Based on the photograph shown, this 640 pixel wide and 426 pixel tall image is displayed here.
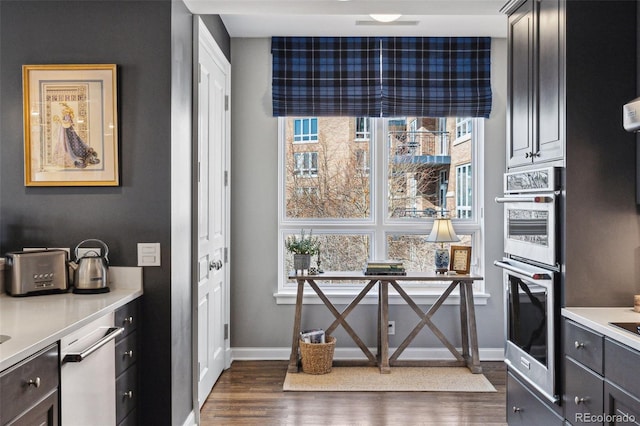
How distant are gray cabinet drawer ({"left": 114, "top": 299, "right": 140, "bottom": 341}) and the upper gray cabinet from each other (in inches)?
80.7

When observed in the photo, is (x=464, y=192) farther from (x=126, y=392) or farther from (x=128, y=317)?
(x=126, y=392)

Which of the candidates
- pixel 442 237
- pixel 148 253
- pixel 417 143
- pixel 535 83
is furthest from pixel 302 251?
pixel 535 83

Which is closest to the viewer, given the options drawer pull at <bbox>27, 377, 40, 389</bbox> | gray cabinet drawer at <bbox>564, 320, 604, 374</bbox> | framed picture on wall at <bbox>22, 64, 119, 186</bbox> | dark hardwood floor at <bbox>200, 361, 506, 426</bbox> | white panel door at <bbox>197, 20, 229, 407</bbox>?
drawer pull at <bbox>27, 377, 40, 389</bbox>

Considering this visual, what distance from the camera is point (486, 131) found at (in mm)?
4137

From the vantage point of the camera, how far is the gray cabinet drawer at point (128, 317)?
2.20 metres

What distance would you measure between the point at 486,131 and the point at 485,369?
1893 millimetres

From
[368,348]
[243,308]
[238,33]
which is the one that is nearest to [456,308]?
[368,348]

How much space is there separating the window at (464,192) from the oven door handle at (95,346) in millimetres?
2960

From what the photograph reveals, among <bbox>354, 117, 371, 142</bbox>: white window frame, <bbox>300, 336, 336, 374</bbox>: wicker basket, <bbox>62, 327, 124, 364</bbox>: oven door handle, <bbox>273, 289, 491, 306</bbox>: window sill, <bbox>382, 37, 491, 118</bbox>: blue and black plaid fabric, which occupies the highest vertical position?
<bbox>382, 37, 491, 118</bbox>: blue and black plaid fabric

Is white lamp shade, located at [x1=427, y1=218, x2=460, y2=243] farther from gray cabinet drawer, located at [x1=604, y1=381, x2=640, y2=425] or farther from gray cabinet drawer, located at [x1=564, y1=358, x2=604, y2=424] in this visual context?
gray cabinet drawer, located at [x1=604, y1=381, x2=640, y2=425]

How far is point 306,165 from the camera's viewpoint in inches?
167

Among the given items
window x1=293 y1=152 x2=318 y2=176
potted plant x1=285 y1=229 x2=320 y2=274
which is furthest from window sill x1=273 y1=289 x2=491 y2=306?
window x1=293 y1=152 x2=318 y2=176

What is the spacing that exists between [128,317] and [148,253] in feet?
1.06

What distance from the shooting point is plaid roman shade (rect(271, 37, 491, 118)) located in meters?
4.07
